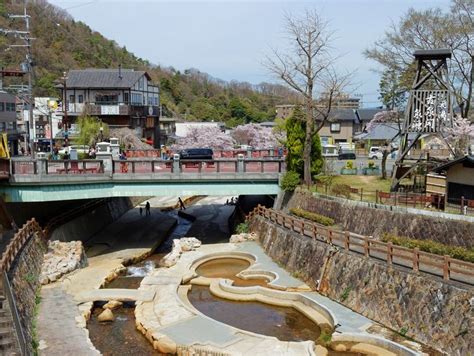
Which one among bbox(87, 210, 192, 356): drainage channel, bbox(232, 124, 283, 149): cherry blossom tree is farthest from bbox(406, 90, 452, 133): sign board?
bbox(232, 124, 283, 149): cherry blossom tree

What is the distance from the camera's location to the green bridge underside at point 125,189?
1094 inches

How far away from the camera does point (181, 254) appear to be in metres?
28.2

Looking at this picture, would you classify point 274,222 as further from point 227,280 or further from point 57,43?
point 57,43

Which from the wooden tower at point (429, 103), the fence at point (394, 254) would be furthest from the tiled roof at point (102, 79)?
the wooden tower at point (429, 103)

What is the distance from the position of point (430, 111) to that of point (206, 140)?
36136 mm

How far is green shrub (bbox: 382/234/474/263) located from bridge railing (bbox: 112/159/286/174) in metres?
11.3

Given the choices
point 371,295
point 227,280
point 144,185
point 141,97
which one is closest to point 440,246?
point 371,295

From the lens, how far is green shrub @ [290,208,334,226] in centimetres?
2619

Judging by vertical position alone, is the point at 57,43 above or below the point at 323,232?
above

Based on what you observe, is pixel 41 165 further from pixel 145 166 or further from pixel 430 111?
pixel 430 111

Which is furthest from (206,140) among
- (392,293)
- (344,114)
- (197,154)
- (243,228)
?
(392,293)

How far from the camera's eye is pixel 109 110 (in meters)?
56.1

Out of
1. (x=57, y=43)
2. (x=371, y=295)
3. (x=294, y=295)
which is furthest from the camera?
(x=57, y=43)

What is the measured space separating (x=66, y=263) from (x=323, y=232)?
13.2m
